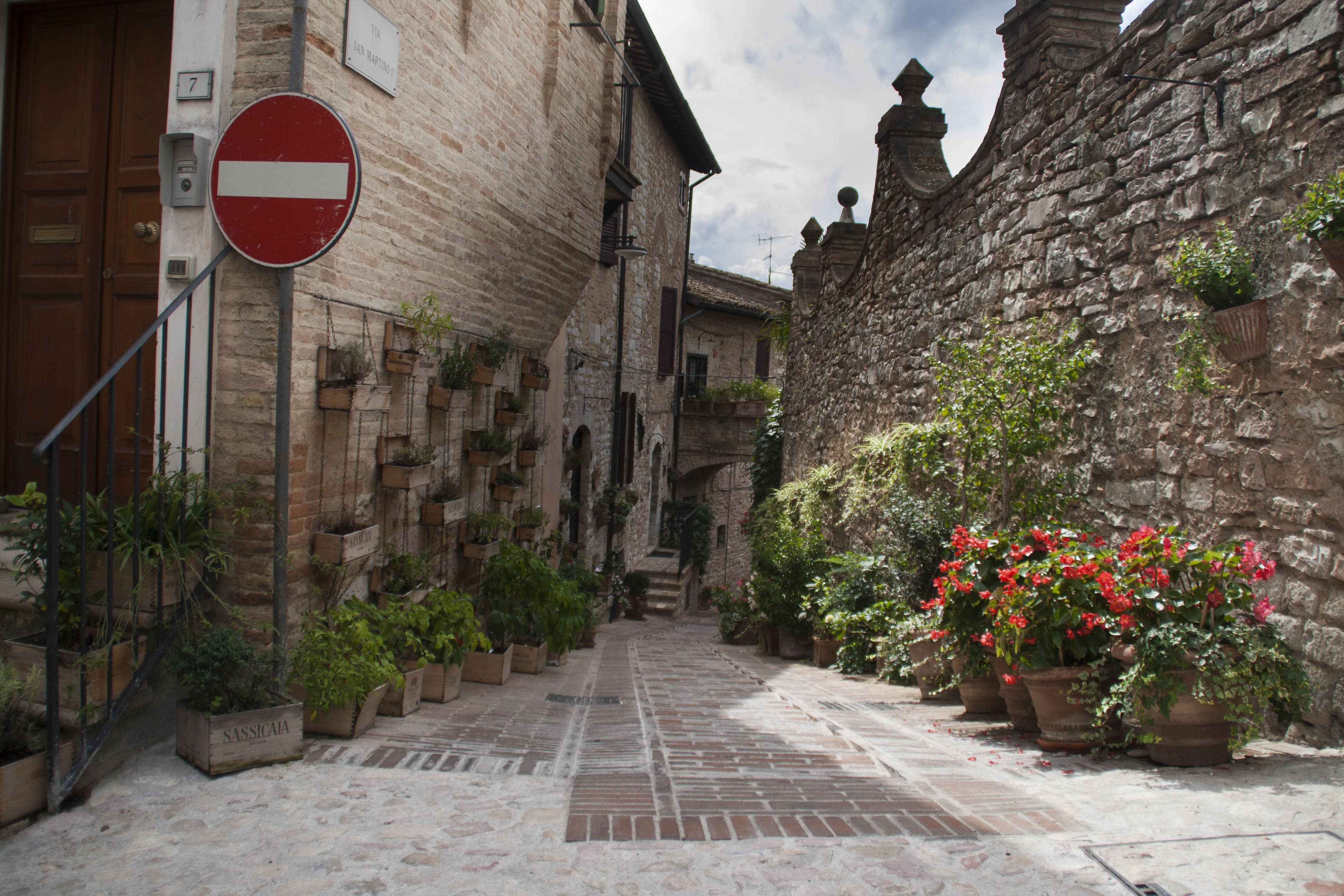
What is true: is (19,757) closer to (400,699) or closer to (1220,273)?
(400,699)

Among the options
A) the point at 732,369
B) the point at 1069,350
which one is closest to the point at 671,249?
the point at 732,369

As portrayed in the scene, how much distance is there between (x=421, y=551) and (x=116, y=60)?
293cm

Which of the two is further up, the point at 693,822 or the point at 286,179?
the point at 286,179

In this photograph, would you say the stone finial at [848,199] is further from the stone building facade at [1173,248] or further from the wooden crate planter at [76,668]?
the wooden crate planter at [76,668]

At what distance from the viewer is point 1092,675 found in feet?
10.4

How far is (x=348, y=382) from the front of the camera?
4.00 m

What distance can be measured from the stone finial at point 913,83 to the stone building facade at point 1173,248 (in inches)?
82.4

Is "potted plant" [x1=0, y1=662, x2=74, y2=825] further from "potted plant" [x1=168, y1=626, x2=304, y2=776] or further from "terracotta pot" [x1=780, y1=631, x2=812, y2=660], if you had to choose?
"terracotta pot" [x1=780, y1=631, x2=812, y2=660]

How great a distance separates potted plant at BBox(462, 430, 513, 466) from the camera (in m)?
5.80

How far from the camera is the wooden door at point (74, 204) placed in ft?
12.8

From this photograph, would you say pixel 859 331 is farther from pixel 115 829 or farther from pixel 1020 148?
pixel 115 829

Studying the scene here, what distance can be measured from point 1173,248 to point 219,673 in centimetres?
425

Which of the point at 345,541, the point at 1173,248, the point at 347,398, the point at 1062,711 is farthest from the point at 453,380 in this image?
the point at 1173,248

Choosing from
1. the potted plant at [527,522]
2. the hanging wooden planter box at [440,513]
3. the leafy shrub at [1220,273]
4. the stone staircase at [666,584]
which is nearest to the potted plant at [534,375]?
the potted plant at [527,522]
